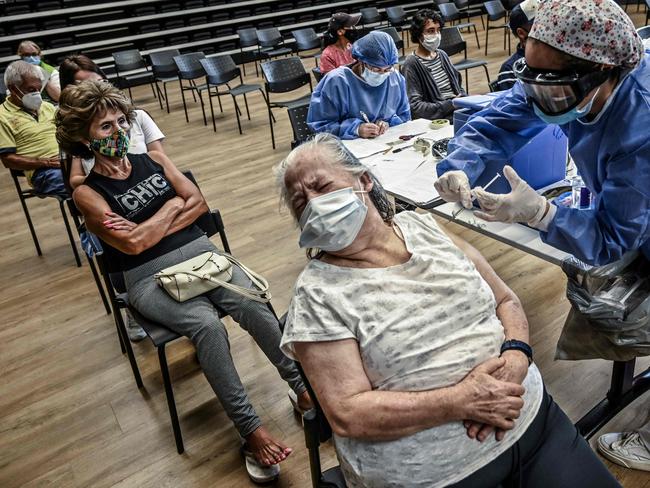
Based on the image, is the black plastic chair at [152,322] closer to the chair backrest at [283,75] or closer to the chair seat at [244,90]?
the chair backrest at [283,75]

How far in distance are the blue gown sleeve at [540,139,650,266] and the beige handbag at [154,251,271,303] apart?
105 cm

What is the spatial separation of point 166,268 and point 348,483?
108 centimetres

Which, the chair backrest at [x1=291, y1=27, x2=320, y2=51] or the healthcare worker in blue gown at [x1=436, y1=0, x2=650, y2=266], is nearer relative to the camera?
the healthcare worker in blue gown at [x1=436, y1=0, x2=650, y2=266]

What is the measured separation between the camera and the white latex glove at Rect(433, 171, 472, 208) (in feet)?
4.58

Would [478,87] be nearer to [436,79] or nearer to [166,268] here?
[436,79]

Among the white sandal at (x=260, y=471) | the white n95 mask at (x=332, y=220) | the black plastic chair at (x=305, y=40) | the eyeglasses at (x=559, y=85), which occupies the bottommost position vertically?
the white sandal at (x=260, y=471)

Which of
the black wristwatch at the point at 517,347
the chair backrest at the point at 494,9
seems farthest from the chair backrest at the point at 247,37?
the black wristwatch at the point at 517,347

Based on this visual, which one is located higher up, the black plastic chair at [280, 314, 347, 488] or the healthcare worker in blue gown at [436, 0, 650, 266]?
the healthcare worker in blue gown at [436, 0, 650, 266]

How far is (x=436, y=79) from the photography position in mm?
3457

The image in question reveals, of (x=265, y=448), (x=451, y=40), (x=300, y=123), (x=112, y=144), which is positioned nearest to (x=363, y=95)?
(x=300, y=123)

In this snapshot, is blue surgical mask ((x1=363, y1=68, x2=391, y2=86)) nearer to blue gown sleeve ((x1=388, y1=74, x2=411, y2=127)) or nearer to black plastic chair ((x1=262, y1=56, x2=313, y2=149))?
blue gown sleeve ((x1=388, y1=74, x2=411, y2=127))

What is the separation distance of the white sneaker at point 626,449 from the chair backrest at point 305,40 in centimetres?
713

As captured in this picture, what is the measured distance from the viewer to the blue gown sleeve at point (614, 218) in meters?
1.10

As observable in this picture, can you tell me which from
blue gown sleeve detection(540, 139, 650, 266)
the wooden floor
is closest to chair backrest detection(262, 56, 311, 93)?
the wooden floor
